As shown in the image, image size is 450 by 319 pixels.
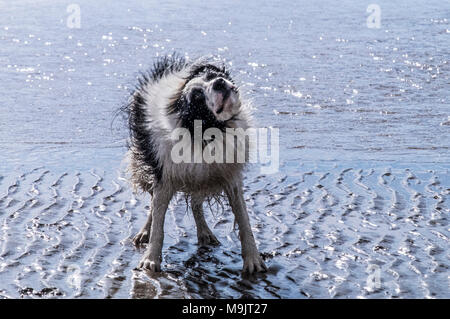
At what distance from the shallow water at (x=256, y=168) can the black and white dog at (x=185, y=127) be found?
399 millimetres

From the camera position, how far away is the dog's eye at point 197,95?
645 centimetres

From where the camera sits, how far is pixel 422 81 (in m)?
14.3

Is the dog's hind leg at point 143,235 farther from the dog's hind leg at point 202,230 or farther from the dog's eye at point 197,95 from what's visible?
the dog's eye at point 197,95

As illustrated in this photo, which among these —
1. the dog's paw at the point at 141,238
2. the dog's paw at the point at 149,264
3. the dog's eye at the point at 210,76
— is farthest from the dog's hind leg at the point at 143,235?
the dog's eye at the point at 210,76

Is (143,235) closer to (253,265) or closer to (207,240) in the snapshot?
(207,240)

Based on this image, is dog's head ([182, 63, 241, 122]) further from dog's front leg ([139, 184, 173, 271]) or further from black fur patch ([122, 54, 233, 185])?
dog's front leg ([139, 184, 173, 271])

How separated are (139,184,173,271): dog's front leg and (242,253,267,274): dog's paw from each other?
0.70m

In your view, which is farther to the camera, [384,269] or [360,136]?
[360,136]

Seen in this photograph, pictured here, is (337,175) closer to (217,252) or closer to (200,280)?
(217,252)

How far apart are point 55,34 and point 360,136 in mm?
9880

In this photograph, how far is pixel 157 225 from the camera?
702 centimetres

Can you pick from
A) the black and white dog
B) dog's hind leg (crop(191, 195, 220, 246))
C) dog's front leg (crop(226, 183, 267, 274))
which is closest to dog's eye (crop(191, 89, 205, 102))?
the black and white dog

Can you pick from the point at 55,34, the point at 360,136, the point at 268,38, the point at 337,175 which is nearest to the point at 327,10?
the point at 268,38
